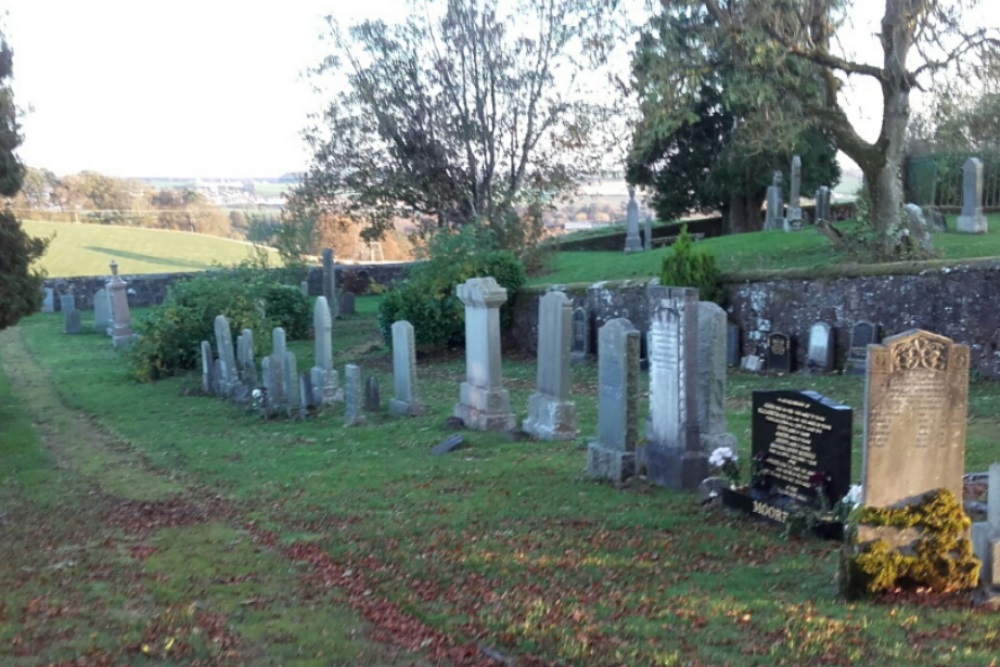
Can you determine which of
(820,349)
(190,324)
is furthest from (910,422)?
(190,324)

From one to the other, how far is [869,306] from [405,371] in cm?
680

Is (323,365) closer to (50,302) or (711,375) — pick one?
(711,375)

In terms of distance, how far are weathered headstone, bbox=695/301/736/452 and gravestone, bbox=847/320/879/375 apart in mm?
6507

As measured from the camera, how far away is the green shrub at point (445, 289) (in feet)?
69.2

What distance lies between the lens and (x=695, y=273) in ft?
55.8

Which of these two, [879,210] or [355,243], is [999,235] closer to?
[879,210]

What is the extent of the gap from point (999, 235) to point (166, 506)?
17941 millimetres

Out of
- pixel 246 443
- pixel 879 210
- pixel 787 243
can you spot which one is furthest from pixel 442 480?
pixel 787 243

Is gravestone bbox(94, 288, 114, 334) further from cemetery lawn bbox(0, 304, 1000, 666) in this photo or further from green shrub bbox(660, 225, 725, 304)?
green shrub bbox(660, 225, 725, 304)

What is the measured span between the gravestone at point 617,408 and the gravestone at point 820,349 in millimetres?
6813

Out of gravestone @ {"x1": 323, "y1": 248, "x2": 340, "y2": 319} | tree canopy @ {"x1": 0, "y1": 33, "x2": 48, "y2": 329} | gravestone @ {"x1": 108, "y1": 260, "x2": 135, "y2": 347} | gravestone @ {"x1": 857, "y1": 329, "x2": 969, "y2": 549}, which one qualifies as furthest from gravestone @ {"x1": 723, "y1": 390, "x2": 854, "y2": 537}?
gravestone @ {"x1": 323, "y1": 248, "x2": 340, "y2": 319}

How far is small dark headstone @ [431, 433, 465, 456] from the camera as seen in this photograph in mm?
11227

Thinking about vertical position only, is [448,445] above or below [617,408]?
below

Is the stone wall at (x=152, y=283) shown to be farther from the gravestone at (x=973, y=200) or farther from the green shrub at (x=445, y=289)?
the gravestone at (x=973, y=200)
